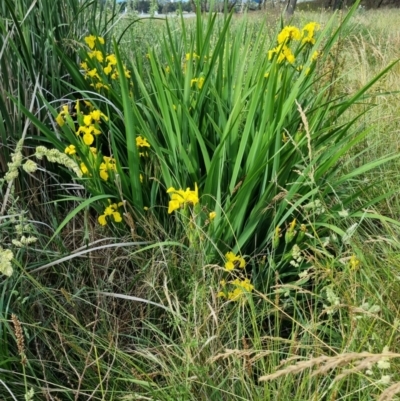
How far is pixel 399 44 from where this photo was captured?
3.74 metres

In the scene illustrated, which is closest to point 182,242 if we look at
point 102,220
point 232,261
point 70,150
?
point 232,261

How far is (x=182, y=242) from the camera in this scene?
4.10 feet

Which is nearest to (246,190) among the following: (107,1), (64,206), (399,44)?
(64,206)

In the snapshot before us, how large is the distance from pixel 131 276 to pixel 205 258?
10.9 inches

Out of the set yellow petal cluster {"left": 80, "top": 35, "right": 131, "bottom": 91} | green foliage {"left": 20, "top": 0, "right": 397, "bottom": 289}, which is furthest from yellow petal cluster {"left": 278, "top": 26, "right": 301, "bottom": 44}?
yellow petal cluster {"left": 80, "top": 35, "right": 131, "bottom": 91}

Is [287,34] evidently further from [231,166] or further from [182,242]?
[182,242]

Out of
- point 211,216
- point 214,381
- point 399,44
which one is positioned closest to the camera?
point 214,381

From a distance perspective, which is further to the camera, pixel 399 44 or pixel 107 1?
pixel 399 44

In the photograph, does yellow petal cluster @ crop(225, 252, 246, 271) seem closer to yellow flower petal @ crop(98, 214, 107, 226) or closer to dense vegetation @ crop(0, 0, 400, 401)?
dense vegetation @ crop(0, 0, 400, 401)

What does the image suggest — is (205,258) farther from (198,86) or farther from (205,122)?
(198,86)

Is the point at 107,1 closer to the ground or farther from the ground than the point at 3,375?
farther from the ground

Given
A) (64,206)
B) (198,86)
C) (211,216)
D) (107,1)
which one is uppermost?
(107,1)

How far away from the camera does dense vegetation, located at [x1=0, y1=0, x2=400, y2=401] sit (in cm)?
98

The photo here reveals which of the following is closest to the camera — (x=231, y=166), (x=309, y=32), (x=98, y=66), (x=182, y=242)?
(x=182, y=242)
